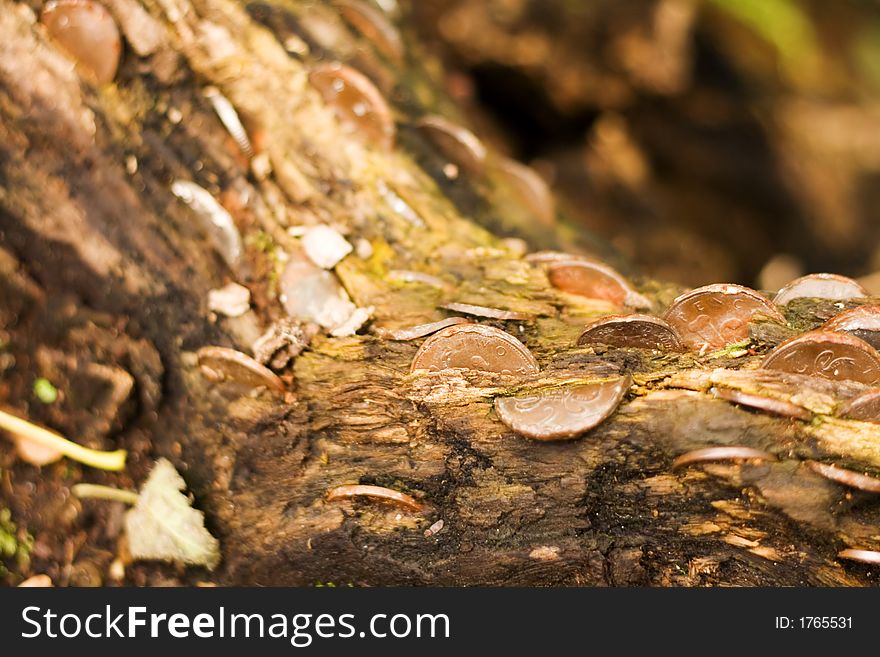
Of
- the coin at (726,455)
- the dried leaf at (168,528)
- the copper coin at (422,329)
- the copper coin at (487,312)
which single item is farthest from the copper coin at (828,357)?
the dried leaf at (168,528)

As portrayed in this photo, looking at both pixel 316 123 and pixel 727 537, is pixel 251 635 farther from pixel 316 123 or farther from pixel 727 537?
pixel 316 123

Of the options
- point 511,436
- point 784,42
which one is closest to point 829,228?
point 784,42

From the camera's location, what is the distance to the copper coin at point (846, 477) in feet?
9.18

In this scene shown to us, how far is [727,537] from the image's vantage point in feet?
10.3

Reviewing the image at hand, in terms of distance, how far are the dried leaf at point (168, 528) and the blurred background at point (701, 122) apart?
676 cm

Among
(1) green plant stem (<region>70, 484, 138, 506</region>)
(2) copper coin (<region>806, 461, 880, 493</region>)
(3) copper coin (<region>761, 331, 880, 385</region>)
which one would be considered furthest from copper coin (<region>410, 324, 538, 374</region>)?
(1) green plant stem (<region>70, 484, 138, 506</region>)

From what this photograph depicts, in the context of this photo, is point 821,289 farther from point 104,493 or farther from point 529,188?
point 104,493

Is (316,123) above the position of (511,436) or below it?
above

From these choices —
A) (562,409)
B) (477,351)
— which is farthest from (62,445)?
(562,409)

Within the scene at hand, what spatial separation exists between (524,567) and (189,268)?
2.27m

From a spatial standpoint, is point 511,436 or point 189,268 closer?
point 511,436

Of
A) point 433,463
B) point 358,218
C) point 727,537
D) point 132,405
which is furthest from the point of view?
point 358,218

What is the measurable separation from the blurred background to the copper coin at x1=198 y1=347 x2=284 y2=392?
20.9ft

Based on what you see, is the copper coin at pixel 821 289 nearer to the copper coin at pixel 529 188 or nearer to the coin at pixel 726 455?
the coin at pixel 726 455
